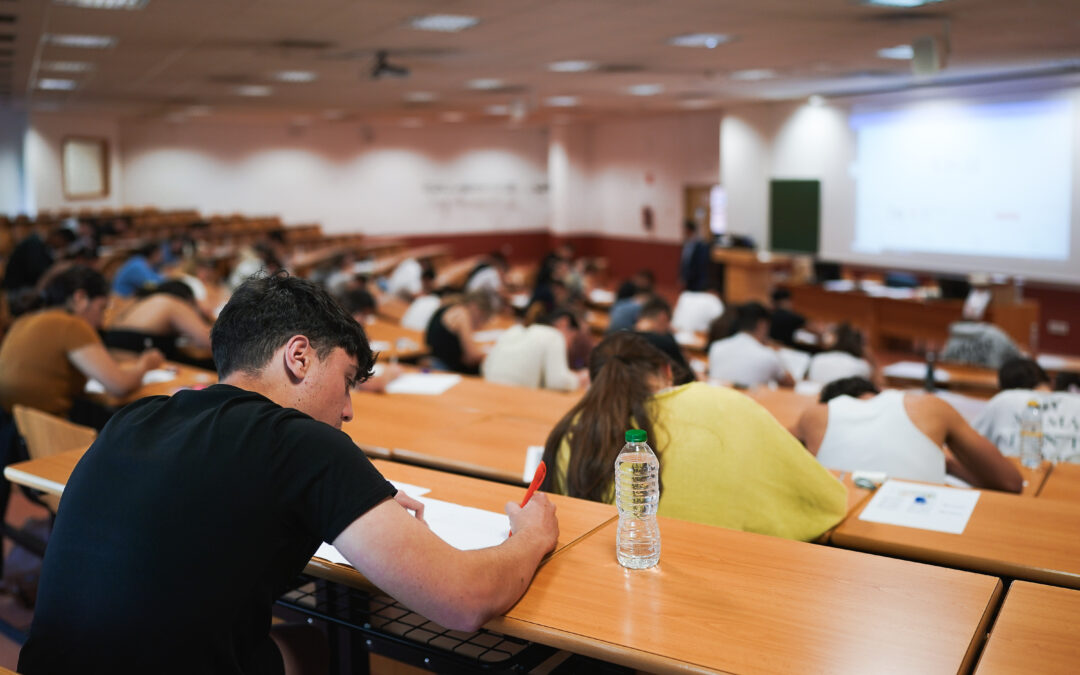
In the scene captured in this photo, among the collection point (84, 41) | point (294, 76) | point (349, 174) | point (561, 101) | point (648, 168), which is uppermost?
point (561, 101)

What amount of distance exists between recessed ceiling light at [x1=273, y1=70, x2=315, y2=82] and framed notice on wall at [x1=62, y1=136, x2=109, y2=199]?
8.50 metres

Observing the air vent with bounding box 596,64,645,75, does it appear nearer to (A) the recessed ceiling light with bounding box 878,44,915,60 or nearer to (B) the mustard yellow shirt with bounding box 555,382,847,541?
(A) the recessed ceiling light with bounding box 878,44,915,60

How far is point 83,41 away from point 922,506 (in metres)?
7.67

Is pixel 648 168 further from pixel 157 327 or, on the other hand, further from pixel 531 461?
pixel 531 461

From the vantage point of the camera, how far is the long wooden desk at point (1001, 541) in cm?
214

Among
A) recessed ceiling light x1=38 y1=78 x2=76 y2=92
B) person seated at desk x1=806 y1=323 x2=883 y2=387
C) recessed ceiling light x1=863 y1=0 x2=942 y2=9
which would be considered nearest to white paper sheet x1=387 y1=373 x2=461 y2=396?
person seated at desk x1=806 y1=323 x2=883 y2=387

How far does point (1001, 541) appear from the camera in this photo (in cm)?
228

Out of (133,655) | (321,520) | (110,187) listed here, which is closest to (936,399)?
(321,520)

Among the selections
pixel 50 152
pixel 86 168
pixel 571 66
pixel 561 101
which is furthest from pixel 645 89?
pixel 86 168

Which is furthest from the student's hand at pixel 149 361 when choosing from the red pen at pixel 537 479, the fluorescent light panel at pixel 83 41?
the fluorescent light panel at pixel 83 41

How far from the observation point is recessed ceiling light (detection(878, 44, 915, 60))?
7.87m

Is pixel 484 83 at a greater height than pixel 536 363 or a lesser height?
greater

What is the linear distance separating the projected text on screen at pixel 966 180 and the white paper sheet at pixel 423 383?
25.4ft

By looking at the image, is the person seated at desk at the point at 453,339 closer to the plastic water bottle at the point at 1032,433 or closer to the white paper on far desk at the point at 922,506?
the plastic water bottle at the point at 1032,433
